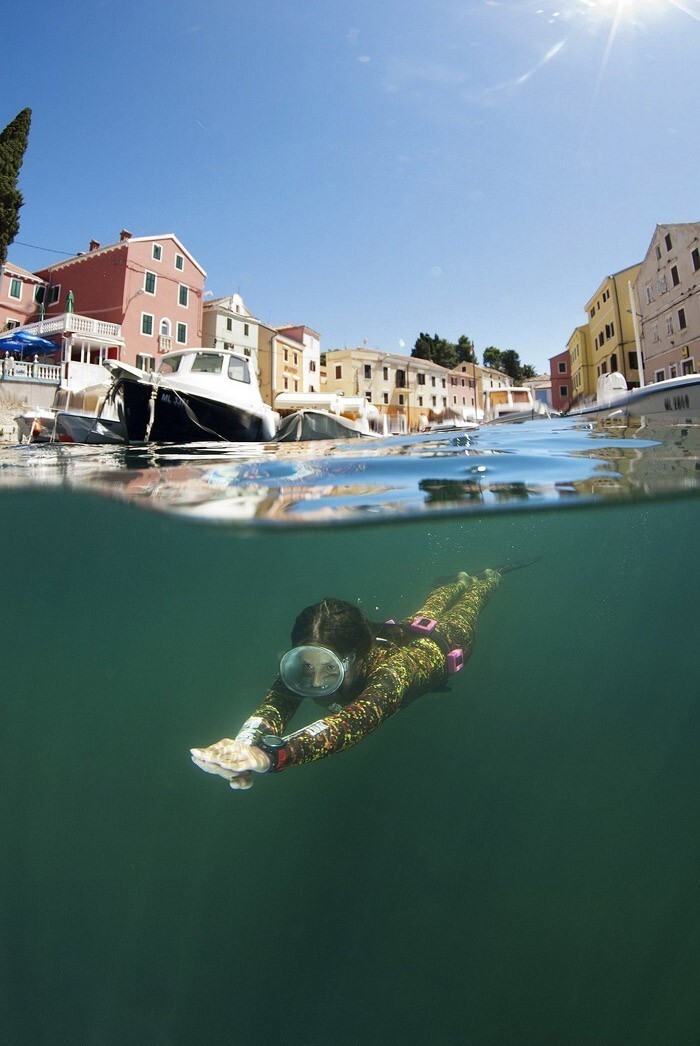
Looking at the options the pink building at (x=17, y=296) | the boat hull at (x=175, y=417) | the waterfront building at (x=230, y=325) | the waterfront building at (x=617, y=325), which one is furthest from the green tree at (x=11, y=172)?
the waterfront building at (x=617, y=325)

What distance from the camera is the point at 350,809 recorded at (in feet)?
23.0

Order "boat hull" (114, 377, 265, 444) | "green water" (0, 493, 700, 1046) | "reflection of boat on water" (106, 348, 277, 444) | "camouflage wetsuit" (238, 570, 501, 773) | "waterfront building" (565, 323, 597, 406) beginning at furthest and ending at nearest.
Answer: "waterfront building" (565, 323, 597, 406), "boat hull" (114, 377, 265, 444), "reflection of boat on water" (106, 348, 277, 444), "green water" (0, 493, 700, 1046), "camouflage wetsuit" (238, 570, 501, 773)

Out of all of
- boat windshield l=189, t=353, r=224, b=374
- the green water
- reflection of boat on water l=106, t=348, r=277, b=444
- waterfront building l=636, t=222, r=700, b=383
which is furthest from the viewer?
waterfront building l=636, t=222, r=700, b=383

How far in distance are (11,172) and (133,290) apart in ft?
29.9

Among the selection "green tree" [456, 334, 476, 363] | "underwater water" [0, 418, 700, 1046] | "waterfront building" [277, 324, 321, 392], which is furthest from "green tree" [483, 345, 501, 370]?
"underwater water" [0, 418, 700, 1046]

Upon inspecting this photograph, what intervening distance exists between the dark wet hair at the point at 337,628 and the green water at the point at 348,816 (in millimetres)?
2646

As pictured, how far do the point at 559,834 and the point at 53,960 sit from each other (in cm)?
649

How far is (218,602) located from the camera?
46.0ft

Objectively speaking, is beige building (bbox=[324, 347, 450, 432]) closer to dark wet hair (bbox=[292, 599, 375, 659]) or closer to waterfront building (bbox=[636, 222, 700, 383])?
waterfront building (bbox=[636, 222, 700, 383])

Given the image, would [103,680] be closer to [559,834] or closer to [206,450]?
[206,450]

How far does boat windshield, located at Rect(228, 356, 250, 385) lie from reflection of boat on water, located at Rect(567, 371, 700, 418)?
25.0 ft

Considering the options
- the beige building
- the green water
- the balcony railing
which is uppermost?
the beige building

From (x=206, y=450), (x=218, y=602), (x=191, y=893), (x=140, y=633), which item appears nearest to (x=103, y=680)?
(x=140, y=633)

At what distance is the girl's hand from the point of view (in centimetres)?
340
